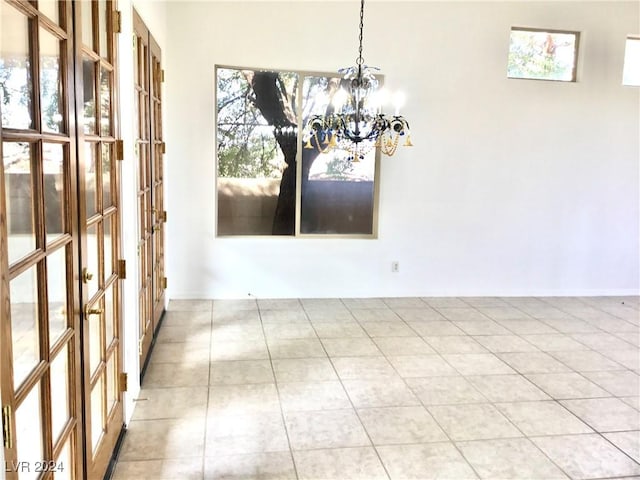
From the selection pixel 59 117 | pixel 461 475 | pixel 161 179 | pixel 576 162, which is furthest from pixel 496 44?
pixel 59 117

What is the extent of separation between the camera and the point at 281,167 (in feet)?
17.6

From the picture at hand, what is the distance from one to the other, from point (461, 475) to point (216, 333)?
2428 millimetres

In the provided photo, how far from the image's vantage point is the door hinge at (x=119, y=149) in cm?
258

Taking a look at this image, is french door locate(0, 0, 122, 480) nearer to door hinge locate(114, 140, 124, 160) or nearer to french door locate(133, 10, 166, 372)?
door hinge locate(114, 140, 124, 160)

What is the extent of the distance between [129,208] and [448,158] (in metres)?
3.63

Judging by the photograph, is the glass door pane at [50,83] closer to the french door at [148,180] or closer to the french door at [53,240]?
the french door at [53,240]

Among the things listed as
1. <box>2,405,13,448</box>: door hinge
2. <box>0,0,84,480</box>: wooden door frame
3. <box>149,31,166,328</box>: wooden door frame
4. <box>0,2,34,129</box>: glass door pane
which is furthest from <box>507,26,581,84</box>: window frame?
<box>2,405,13,448</box>: door hinge

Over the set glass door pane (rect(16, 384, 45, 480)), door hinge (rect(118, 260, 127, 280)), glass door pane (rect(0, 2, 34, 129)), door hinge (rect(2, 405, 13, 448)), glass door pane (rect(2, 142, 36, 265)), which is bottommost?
glass door pane (rect(16, 384, 45, 480))

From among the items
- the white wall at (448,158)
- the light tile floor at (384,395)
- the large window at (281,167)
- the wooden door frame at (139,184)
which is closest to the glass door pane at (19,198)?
the light tile floor at (384,395)

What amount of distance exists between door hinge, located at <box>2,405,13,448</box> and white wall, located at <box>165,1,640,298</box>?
13.3ft

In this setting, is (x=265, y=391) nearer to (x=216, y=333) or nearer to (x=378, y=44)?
(x=216, y=333)

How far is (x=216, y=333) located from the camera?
14.3ft

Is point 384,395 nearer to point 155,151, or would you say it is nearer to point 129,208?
point 129,208

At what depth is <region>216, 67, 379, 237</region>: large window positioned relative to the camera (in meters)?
5.21
